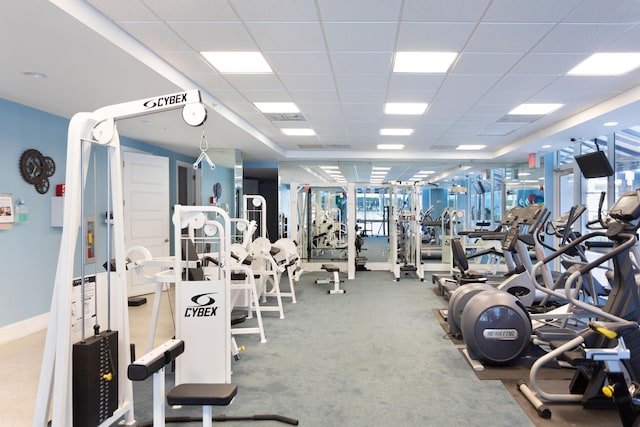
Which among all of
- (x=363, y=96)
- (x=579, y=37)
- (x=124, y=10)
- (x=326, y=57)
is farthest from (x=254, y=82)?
(x=579, y=37)

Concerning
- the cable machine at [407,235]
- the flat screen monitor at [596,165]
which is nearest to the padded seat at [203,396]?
the flat screen monitor at [596,165]

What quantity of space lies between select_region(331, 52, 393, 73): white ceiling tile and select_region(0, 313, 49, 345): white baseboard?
14.3 ft

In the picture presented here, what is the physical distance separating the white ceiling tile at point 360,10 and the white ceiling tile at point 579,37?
1309mm

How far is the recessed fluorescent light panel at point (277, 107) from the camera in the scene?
5039 millimetres

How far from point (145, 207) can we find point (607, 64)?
20.7ft

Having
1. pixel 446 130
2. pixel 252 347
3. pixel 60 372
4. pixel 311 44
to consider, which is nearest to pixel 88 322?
pixel 60 372

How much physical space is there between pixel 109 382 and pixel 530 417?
2.67 meters

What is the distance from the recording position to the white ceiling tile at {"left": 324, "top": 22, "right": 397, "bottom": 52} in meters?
2.88

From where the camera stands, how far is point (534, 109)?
525cm

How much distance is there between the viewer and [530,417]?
8.39 feet

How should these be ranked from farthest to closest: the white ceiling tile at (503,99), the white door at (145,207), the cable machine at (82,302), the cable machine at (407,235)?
the cable machine at (407,235) < the white door at (145,207) < the white ceiling tile at (503,99) < the cable machine at (82,302)

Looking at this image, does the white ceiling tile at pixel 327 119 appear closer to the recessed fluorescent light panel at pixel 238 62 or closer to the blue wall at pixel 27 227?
the recessed fluorescent light panel at pixel 238 62

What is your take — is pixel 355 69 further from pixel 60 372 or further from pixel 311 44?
pixel 60 372

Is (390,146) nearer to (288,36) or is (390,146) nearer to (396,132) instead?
(396,132)
